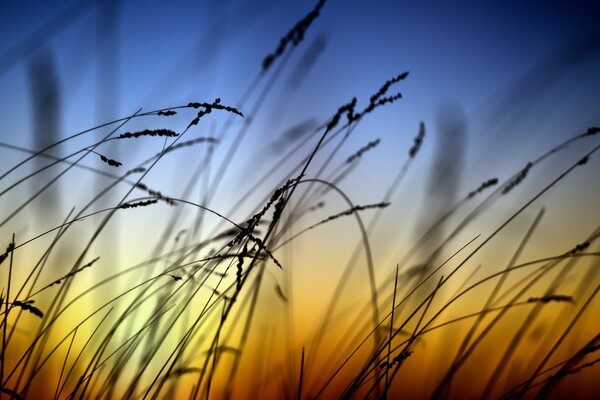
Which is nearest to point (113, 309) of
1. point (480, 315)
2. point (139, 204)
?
point (139, 204)

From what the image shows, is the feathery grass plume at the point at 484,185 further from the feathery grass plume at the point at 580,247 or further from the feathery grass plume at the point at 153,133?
the feathery grass plume at the point at 153,133

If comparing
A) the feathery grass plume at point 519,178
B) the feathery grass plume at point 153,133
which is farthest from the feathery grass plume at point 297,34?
the feathery grass plume at point 519,178

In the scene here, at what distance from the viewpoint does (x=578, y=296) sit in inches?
58.0

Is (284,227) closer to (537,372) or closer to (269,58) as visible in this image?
(269,58)

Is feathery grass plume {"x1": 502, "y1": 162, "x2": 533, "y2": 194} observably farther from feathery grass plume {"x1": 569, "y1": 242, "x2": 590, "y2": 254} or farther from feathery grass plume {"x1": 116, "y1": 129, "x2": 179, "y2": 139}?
feathery grass plume {"x1": 116, "y1": 129, "x2": 179, "y2": 139}

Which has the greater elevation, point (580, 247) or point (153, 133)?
point (153, 133)

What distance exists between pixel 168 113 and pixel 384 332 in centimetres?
93

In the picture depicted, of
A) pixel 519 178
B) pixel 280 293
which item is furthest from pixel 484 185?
pixel 280 293

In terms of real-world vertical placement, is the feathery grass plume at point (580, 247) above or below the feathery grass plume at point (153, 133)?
below

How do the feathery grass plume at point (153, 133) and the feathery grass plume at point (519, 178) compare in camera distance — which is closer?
the feathery grass plume at point (153, 133)

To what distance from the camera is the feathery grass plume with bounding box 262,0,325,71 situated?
50.6 inches

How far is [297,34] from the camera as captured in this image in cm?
130

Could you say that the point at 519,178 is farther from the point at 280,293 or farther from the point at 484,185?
the point at 280,293

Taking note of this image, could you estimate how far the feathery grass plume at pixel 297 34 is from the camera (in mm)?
1286
